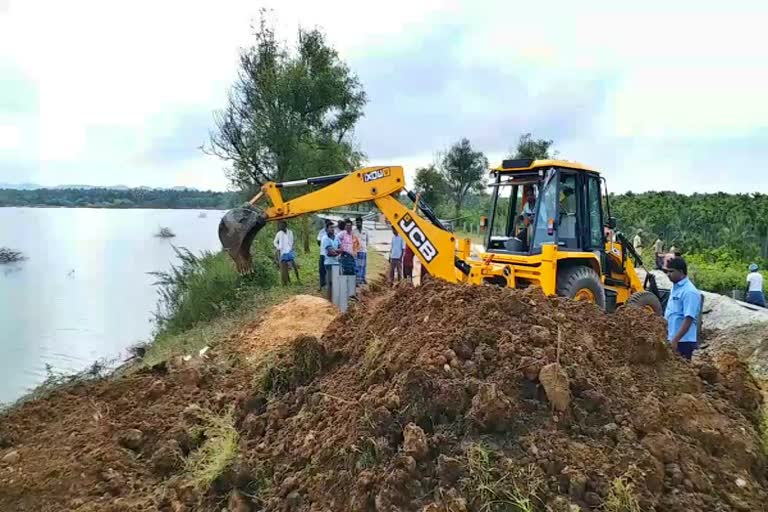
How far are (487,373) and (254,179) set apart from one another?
15430 mm

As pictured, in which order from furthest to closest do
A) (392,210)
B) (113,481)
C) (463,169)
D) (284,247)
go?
(463,169) < (284,247) < (392,210) < (113,481)

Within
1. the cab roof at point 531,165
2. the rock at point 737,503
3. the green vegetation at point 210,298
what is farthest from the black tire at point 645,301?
the green vegetation at point 210,298

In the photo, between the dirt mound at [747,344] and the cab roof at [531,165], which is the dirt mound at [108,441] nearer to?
the cab roof at [531,165]

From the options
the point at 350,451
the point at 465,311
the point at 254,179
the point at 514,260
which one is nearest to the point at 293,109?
the point at 254,179

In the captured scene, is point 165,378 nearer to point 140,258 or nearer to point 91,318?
point 91,318

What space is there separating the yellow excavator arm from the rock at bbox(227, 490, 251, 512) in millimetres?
5012

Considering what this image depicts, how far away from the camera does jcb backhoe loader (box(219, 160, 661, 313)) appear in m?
8.22

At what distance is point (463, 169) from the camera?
36438 millimetres

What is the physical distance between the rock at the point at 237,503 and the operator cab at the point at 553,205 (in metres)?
5.49

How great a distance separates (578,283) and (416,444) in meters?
5.01

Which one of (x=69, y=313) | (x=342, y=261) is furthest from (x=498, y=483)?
(x=69, y=313)

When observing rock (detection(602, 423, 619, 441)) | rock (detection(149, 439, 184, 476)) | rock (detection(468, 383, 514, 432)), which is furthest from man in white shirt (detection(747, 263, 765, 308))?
rock (detection(149, 439, 184, 476))

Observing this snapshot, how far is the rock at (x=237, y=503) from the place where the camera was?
3908mm

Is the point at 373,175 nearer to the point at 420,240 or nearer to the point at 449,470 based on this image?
the point at 420,240
